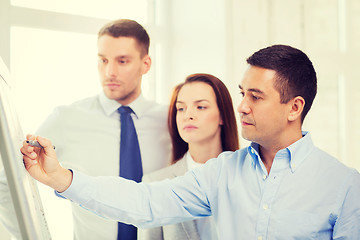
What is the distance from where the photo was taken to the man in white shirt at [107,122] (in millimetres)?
1681

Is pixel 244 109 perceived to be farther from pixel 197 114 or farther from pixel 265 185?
pixel 197 114

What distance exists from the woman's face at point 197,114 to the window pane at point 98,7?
714 millimetres

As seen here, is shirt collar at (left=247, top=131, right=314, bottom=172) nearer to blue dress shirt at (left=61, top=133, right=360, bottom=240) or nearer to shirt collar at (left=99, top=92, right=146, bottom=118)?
blue dress shirt at (left=61, top=133, right=360, bottom=240)

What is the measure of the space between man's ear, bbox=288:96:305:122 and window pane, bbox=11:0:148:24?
1209 millimetres

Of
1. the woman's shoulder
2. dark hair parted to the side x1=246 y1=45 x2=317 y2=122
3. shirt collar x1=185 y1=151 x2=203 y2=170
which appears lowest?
the woman's shoulder

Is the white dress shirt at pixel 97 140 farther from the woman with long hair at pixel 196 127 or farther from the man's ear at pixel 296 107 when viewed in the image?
the man's ear at pixel 296 107

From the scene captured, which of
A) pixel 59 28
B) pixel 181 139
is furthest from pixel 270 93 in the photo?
pixel 59 28

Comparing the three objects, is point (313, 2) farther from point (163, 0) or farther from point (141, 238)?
point (141, 238)

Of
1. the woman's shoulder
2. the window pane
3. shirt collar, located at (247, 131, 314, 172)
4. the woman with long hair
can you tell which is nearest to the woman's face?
the woman with long hair

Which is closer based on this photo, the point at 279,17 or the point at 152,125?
the point at 152,125

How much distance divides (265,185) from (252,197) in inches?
2.4

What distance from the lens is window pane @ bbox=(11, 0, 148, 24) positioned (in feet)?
6.14

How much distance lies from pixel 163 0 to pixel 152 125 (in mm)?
955

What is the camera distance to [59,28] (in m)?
1.89
